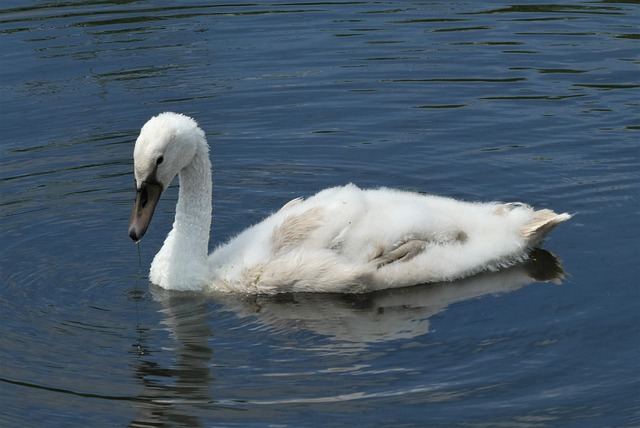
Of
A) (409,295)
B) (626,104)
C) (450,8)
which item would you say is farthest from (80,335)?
(450,8)

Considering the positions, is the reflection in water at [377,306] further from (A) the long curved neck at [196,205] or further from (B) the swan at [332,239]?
(A) the long curved neck at [196,205]

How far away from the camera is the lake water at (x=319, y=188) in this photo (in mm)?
8688

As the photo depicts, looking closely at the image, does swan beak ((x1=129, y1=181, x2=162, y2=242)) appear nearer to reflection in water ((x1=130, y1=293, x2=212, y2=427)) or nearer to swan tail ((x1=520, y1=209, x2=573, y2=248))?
reflection in water ((x1=130, y1=293, x2=212, y2=427))

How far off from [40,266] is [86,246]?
51 cm

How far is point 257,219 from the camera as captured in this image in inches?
466

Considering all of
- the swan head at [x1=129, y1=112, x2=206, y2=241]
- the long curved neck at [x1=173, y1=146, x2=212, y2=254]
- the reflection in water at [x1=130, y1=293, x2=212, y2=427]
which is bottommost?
the reflection in water at [x1=130, y1=293, x2=212, y2=427]

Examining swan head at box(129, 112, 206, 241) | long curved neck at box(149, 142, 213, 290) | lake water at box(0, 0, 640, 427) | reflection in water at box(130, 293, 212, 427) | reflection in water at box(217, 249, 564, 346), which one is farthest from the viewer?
long curved neck at box(149, 142, 213, 290)

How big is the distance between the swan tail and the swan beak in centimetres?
275

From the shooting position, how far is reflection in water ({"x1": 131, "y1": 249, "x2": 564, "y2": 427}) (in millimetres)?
8766

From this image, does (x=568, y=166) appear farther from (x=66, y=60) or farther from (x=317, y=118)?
(x=66, y=60)

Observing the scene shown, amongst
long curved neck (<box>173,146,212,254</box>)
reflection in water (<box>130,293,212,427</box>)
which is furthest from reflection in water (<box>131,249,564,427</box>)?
long curved neck (<box>173,146,212,254</box>)

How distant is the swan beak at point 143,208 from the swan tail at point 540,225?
2747mm

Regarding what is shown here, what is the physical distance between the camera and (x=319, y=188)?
1236cm

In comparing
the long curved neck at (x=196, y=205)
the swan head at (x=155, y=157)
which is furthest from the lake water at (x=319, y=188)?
the swan head at (x=155, y=157)
